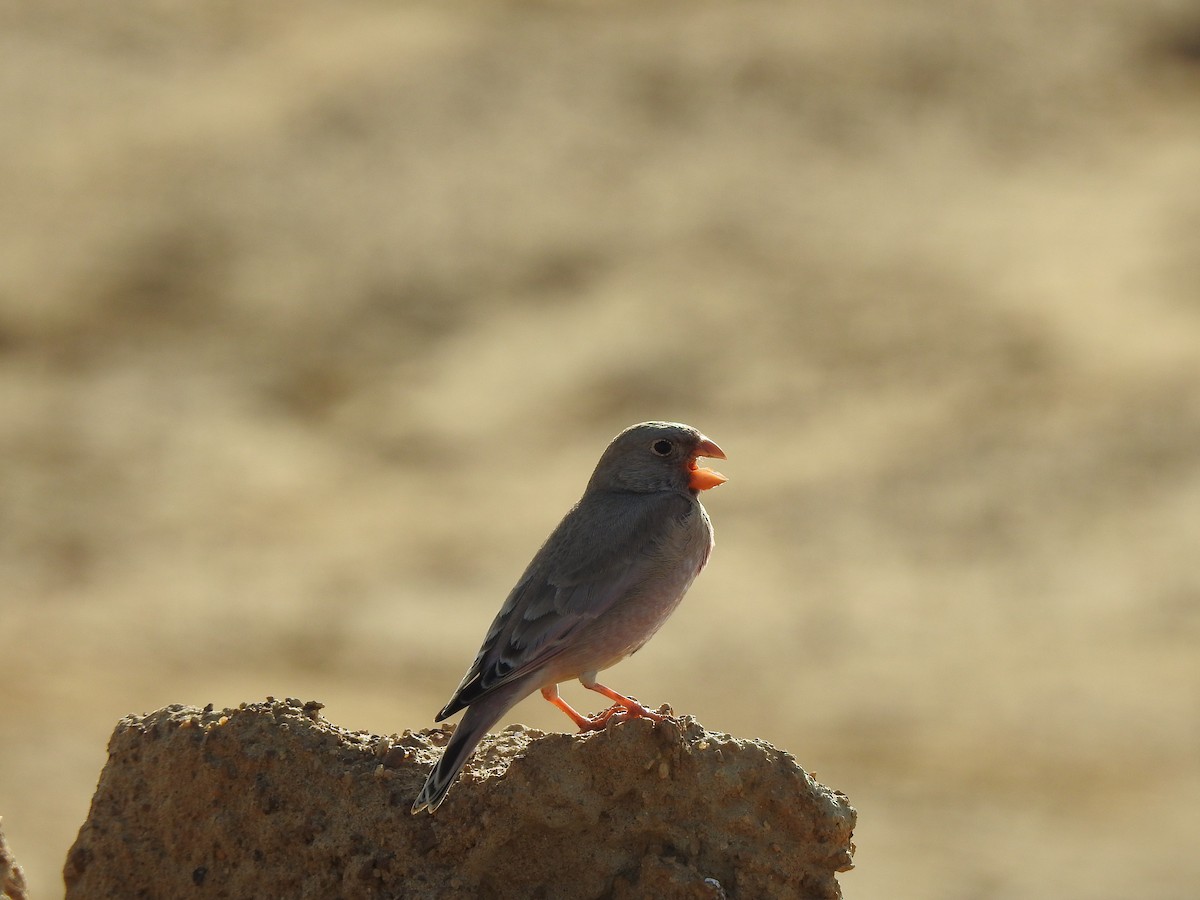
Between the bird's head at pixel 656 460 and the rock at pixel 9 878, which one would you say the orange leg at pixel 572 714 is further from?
the rock at pixel 9 878

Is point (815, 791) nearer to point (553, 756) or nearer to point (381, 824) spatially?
point (553, 756)

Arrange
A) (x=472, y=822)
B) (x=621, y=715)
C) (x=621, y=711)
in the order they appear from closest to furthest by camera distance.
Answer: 1. (x=472, y=822)
2. (x=621, y=715)
3. (x=621, y=711)

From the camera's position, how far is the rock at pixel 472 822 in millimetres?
6594

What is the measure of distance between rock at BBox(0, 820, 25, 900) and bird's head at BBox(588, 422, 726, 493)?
3.24 metres

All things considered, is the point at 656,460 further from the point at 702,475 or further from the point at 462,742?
the point at 462,742

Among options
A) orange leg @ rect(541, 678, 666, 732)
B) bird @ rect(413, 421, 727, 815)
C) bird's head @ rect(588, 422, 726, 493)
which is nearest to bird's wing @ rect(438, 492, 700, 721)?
bird @ rect(413, 421, 727, 815)

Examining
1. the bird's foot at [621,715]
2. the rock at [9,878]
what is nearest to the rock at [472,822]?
the bird's foot at [621,715]

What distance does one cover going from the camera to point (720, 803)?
21.8ft

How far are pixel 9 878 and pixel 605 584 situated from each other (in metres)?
2.67

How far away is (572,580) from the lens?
745 centimetres

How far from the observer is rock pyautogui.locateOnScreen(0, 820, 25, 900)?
20.3 feet

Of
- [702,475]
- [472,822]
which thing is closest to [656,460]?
[702,475]

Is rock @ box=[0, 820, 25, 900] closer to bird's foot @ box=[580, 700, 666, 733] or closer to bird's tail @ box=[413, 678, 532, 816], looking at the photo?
bird's tail @ box=[413, 678, 532, 816]

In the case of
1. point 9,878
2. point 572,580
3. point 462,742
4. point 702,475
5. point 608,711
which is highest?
point 702,475
